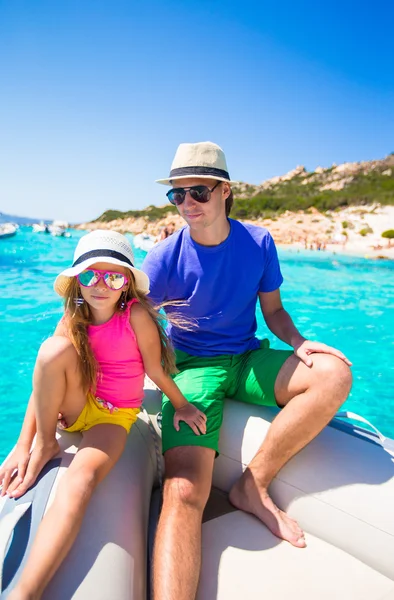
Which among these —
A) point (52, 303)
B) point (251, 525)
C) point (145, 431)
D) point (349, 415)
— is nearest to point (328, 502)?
point (251, 525)

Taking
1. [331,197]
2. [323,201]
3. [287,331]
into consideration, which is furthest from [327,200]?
[287,331]

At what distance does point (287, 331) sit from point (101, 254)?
1.13 m

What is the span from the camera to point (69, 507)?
1248 millimetres

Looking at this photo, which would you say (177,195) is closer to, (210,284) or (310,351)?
(210,284)

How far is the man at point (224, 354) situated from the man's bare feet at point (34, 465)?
49 cm

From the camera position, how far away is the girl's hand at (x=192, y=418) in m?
1.71

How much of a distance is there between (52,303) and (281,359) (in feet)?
23.6

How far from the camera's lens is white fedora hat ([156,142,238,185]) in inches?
80.1

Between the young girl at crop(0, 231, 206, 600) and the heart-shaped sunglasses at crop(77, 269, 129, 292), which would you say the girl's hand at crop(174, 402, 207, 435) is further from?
the heart-shaped sunglasses at crop(77, 269, 129, 292)

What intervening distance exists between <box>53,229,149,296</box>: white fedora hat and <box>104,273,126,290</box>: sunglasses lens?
5 centimetres

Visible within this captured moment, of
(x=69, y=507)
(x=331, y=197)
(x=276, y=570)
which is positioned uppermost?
(x=331, y=197)

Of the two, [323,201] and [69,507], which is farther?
[323,201]

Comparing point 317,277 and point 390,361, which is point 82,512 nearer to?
point 390,361

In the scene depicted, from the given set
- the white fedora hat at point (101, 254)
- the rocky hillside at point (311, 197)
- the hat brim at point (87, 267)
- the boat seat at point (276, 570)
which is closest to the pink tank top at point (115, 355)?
the hat brim at point (87, 267)
